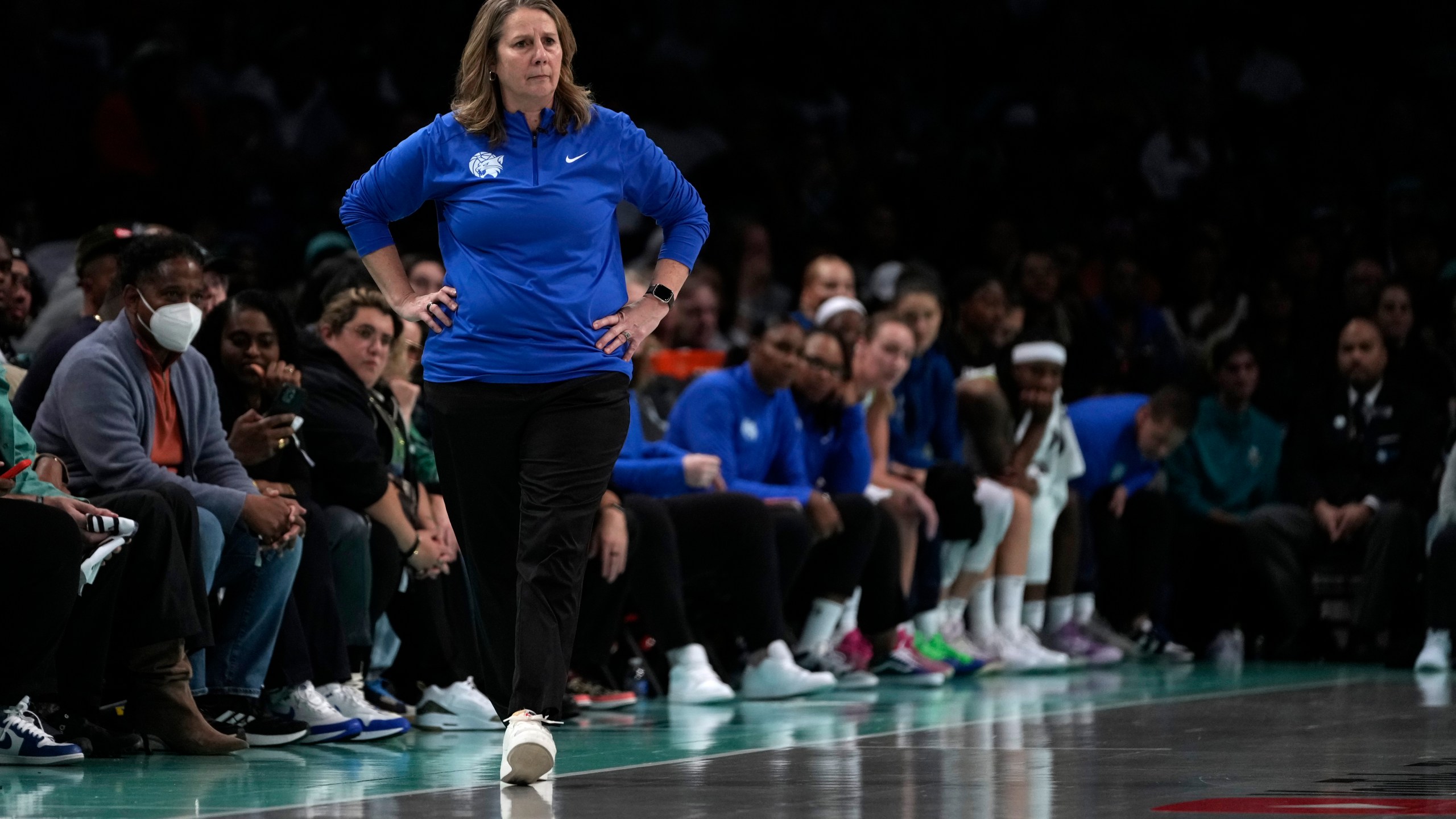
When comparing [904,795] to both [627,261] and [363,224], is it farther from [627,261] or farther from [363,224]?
[627,261]

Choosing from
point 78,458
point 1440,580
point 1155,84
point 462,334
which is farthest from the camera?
point 1155,84

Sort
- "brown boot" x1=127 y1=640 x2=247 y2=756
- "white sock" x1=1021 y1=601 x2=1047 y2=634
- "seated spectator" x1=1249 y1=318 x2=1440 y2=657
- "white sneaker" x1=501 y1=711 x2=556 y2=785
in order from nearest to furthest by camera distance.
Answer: "white sneaker" x1=501 y1=711 x2=556 y2=785, "brown boot" x1=127 y1=640 x2=247 y2=756, "white sock" x1=1021 y1=601 x2=1047 y2=634, "seated spectator" x1=1249 y1=318 x2=1440 y2=657

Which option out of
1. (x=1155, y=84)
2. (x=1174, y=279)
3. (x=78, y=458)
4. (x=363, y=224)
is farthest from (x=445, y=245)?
(x=1155, y=84)

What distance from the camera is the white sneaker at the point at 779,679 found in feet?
23.0

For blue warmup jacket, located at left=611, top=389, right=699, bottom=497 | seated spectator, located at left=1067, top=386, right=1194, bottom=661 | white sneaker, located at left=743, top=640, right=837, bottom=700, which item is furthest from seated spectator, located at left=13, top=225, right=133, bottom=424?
seated spectator, located at left=1067, top=386, right=1194, bottom=661

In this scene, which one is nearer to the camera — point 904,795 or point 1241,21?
point 904,795

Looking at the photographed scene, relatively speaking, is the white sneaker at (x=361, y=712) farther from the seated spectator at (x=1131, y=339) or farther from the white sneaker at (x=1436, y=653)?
the seated spectator at (x=1131, y=339)

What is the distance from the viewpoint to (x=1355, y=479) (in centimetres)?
945

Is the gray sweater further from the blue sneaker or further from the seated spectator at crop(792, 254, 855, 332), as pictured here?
the seated spectator at crop(792, 254, 855, 332)

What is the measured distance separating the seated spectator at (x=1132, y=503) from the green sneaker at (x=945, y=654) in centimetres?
117

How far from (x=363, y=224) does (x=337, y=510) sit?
1.40 meters

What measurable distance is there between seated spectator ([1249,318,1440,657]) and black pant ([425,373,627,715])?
18.1ft

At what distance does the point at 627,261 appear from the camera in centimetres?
1089

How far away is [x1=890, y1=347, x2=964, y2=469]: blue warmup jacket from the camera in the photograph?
8664 mm
